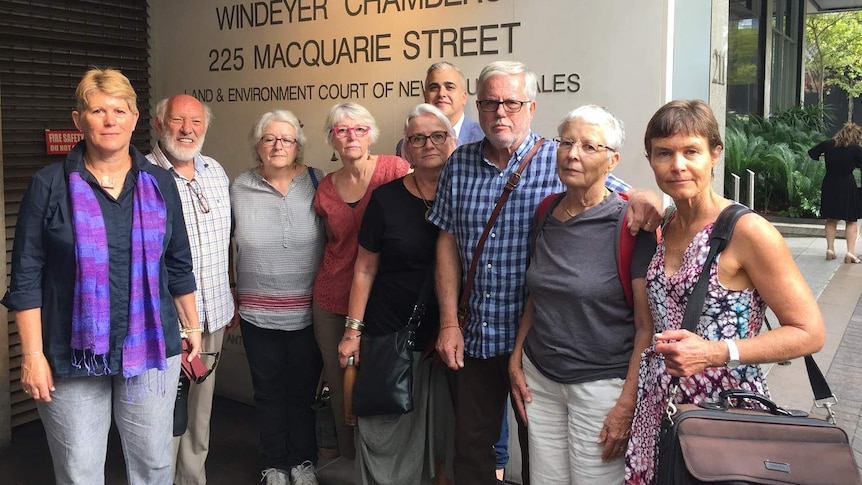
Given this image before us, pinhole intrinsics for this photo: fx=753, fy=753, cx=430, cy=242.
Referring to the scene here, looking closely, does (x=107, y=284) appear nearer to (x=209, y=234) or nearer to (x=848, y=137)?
(x=209, y=234)

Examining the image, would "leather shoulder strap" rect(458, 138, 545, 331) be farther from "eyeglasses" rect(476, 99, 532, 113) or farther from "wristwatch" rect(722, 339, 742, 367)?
"wristwatch" rect(722, 339, 742, 367)

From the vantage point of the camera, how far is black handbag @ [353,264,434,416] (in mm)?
3299

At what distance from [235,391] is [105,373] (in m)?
2.75

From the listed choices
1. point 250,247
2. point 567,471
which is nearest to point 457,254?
point 567,471

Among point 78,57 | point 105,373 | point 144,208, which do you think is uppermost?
point 78,57

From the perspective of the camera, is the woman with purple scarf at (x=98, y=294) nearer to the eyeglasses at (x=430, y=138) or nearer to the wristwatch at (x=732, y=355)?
the eyeglasses at (x=430, y=138)

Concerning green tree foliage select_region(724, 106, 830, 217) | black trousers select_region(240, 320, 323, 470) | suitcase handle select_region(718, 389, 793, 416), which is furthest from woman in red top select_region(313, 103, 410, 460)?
green tree foliage select_region(724, 106, 830, 217)

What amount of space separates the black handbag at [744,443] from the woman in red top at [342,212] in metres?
1.97

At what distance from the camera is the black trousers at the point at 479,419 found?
3.15m

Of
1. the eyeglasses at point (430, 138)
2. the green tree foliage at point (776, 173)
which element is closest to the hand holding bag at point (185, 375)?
the eyeglasses at point (430, 138)

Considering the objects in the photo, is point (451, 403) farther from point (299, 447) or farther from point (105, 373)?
point (105, 373)

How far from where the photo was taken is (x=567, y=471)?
276cm

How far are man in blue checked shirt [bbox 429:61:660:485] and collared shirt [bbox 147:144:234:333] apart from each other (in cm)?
125

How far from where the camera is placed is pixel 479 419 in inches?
125
